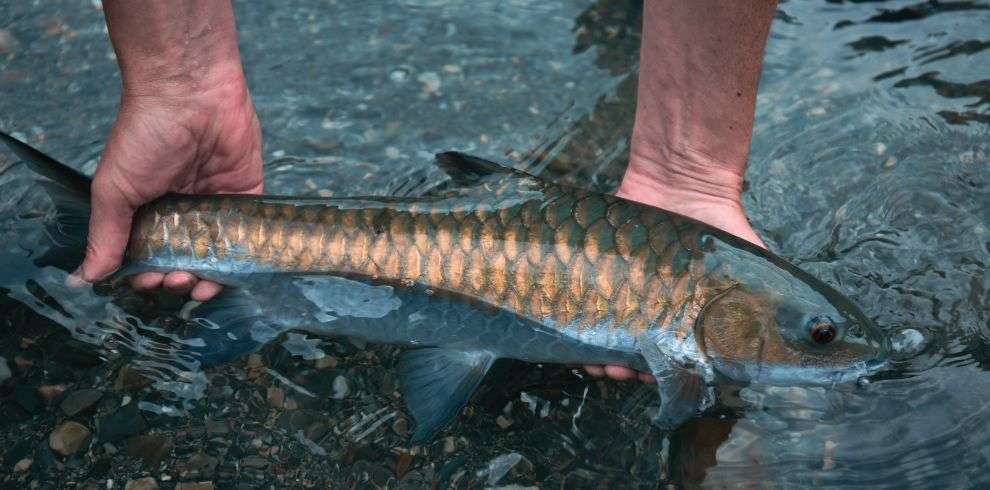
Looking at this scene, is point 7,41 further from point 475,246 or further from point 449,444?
point 449,444

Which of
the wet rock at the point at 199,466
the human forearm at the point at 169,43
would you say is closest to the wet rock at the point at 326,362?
the wet rock at the point at 199,466

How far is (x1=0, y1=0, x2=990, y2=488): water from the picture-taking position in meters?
3.27

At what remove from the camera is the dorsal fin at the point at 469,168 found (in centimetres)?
332

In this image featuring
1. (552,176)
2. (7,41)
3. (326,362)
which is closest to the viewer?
(326,362)

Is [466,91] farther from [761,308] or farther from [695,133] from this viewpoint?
[761,308]

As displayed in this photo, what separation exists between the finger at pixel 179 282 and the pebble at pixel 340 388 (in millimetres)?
600

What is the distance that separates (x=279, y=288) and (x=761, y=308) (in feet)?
5.20

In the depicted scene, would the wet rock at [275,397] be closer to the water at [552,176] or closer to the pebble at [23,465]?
the water at [552,176]

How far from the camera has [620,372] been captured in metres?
3.33

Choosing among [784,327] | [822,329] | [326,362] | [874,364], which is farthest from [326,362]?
[874,364]

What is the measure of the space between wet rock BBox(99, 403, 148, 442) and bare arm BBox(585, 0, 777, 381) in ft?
5.03

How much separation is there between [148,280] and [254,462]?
0.77 meters

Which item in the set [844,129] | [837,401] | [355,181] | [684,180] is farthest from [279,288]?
[844,129]

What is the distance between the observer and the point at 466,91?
4.98 meters
